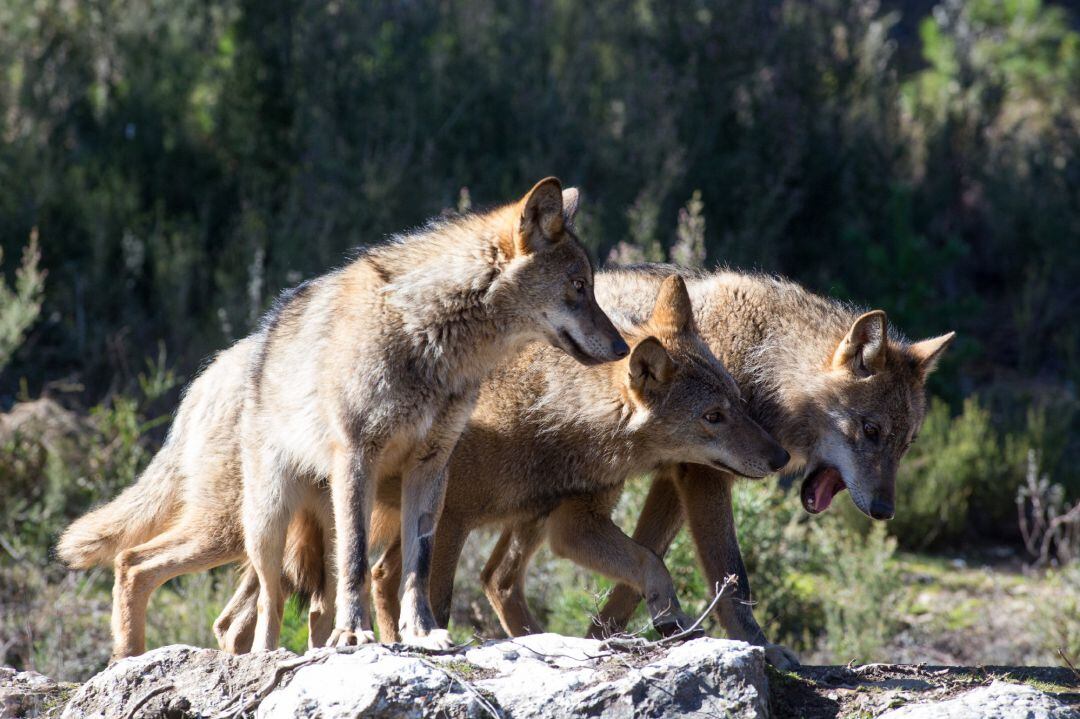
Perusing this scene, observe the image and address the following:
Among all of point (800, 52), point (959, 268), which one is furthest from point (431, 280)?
point (959, 268)

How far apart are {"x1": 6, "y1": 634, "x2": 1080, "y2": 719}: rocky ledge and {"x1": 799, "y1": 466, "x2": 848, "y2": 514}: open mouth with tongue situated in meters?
1.27

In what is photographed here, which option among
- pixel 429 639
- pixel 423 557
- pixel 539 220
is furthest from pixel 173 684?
pixel 539 220

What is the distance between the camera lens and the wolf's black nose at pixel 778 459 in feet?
18.7

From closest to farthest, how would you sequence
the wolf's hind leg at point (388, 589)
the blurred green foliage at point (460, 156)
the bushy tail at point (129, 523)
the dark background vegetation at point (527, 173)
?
the wolf's hind leg at point (388, 589), the bushy tail at point (129, 523), the dark background vegetation at point (527, 173), the blurred green foliage at point (460, 156)

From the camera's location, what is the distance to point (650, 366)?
18.9 feet

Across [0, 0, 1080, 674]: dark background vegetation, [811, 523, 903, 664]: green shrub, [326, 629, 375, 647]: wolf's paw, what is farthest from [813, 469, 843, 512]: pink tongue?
[0, 0, 1080, 674]: dark background vegetation

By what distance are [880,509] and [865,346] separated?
76 cm

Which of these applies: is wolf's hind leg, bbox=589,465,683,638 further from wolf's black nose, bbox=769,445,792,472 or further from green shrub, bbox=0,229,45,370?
green shrub, bbox=0,229,45,370

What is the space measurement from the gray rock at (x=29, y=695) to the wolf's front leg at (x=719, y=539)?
2803 millimetres

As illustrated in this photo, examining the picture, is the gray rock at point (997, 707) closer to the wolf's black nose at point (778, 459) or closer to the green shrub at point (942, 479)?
the wolf's black nose at point (778, 459)

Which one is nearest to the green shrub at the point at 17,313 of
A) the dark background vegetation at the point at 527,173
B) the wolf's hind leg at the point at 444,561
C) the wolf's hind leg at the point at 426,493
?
the dark background vegetation at the point at 527,173

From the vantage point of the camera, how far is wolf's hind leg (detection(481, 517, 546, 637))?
659cm

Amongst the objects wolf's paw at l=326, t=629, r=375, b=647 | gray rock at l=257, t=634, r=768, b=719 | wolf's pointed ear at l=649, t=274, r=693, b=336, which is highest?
wolf's pointed ear at l=649, t=274, r=693, b=336

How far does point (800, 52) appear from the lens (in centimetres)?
1311
